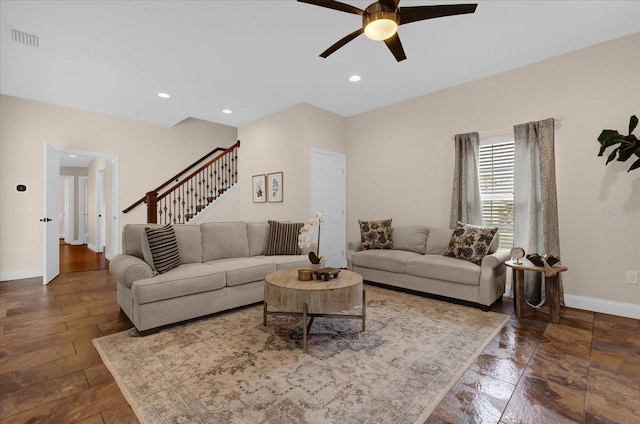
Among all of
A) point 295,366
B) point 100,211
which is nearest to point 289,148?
point 295,366

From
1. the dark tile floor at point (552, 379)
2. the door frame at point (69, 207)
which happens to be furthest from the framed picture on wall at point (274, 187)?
the door frame at point (69, 207)

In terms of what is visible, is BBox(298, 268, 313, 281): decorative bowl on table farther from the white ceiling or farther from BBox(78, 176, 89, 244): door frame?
BBox(78, 176, 89, 244): door frame

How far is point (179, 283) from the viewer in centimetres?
283

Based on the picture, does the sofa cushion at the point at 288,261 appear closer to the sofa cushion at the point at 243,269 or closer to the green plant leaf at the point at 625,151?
the sofa cushion at the point at 243,269

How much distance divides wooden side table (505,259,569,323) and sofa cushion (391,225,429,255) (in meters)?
1.22

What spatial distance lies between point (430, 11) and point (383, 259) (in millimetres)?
2914

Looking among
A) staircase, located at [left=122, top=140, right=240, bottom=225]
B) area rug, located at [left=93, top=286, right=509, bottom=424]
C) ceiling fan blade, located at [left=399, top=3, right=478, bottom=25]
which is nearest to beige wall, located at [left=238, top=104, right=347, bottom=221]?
staircase, located at [left=122, top=140, right=240, bottom=225]

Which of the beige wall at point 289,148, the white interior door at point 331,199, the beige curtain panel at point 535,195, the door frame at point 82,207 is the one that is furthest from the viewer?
the door frame at point 82,207

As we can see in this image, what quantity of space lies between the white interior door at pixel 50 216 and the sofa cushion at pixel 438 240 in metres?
5.55

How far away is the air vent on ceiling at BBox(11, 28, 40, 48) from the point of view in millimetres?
3006

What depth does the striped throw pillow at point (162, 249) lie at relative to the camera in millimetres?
2936

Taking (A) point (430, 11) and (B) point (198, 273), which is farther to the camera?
(B) point (198, 273)

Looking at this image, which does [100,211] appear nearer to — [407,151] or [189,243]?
[189,243]

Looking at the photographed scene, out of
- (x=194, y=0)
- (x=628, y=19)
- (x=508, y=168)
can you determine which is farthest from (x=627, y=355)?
(x=194, y=0)
